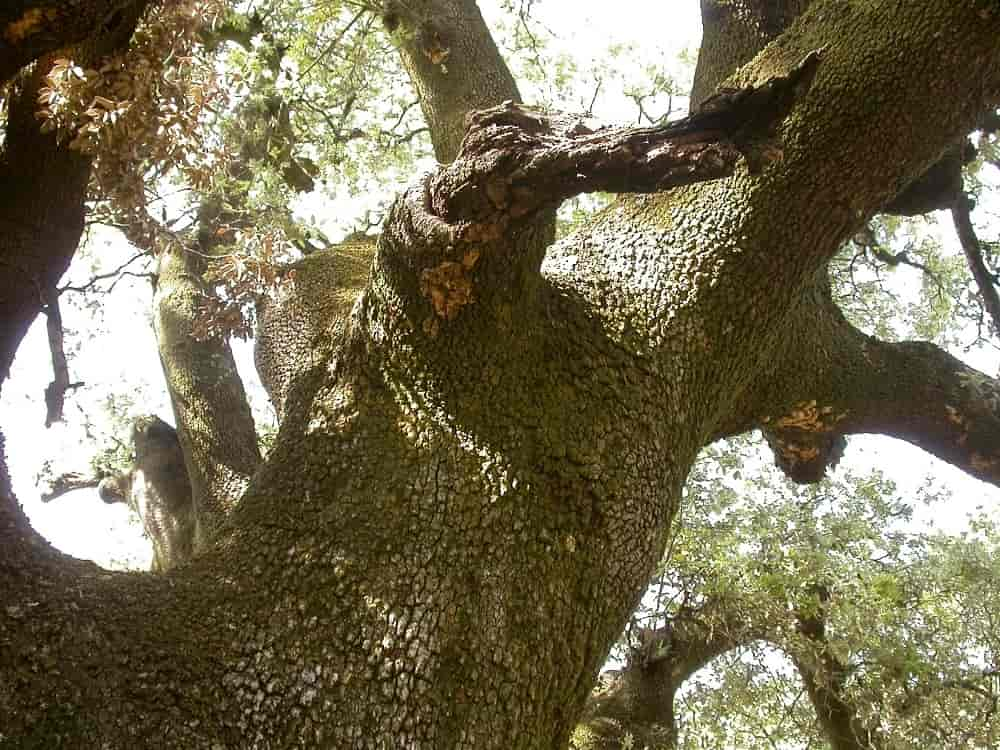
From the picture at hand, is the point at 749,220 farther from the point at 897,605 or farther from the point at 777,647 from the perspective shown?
the point at 777,647

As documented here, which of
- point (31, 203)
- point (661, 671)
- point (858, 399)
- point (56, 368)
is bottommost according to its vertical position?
point (56, 368)

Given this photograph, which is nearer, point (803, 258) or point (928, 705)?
point (803, 258)

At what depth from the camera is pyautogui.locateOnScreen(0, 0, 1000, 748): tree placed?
231cm

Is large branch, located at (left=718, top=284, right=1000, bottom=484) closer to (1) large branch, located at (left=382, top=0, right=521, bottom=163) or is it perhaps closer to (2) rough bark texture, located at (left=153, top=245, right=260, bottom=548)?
(1) large branch, located at (left=382, top=0, right=521, bottom=163)

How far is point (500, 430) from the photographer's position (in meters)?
2.91

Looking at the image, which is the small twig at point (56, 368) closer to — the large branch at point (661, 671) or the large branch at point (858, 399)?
the large branch at point (858, 399)

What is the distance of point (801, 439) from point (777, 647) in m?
3.03

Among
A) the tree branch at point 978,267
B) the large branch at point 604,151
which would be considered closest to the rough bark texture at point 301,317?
the large branch at point 604,151

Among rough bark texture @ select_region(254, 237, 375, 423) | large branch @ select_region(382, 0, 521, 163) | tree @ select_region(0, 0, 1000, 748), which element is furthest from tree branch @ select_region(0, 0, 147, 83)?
large branch @ select_region(382, 0, 521, 163)

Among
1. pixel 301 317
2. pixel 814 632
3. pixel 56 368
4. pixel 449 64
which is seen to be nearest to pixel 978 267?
pixel 814 632

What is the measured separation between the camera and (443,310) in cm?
298

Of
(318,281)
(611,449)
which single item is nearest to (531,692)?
(611,449)

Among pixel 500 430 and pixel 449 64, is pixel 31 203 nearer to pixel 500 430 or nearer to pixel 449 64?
pixel 500 430

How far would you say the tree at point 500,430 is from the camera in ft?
7.59
